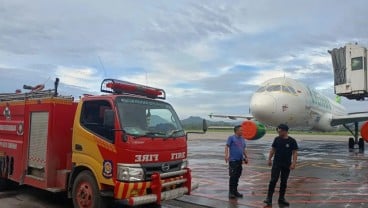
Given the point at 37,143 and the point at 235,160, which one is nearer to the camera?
the point at 37,143

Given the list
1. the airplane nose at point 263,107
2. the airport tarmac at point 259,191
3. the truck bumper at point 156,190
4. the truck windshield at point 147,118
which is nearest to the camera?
the truck bumper at point 156,190

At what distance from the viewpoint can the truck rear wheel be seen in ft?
22.6

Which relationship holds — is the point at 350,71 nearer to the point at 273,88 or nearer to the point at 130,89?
the point at 273,88

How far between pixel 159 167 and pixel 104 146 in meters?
1.02

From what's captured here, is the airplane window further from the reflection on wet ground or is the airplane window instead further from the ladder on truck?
the ladder on truck

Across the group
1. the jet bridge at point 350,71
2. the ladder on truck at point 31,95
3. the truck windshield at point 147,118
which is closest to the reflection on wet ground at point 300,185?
the truck windshield at point 147,118

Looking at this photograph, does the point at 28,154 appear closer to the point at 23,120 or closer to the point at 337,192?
the point at 23,120

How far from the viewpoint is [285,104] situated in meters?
21.6

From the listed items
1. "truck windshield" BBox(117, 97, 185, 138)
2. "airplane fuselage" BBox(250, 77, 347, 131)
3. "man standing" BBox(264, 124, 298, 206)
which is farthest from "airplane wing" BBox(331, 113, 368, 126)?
"truck windshield" BBox(117, 97, 185, 138)

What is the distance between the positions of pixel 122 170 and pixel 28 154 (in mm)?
2880

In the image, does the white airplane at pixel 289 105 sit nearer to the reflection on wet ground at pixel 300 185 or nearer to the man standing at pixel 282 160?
the reflection on wet ground at pixel 300 185

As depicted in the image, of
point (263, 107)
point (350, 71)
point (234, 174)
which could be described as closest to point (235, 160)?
point (234, 174)

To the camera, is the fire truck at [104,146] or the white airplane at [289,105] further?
the white airplane at [289,105]

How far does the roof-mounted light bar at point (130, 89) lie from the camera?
303 inches
